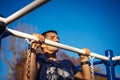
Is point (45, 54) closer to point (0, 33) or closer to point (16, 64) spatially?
point (0, 33)

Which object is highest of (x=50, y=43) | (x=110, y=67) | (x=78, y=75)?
(x=50, y=43)

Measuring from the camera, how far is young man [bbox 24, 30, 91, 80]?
8.48 feet

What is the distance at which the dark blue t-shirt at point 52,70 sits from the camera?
280 cm

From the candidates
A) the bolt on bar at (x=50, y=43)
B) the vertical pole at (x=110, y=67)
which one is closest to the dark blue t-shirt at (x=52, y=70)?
the bolt on bar at (x=50, y=43)

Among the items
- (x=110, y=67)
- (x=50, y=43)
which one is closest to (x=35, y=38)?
(x=50, y=43)

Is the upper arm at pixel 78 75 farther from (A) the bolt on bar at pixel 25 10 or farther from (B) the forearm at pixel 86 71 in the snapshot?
(A) the bolt on bar at pixel 25 10

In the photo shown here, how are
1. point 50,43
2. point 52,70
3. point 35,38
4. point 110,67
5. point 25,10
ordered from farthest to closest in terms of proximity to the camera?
point 110,67
point 52,70
point 50,43
point 35,38
point 25,10

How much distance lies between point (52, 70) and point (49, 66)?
8 cm

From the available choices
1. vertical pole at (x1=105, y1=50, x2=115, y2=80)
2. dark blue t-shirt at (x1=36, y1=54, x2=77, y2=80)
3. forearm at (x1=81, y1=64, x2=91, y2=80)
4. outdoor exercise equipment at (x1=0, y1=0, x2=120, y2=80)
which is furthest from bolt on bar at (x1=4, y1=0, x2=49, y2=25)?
vertical pole at (x1=105, y1=50, x2=115, y2=80)

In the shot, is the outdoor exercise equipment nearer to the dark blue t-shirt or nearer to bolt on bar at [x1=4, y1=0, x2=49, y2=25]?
bolt on bar at [x1=4, y1=0, x2=49, y2=25]

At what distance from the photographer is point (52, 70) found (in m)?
2.90

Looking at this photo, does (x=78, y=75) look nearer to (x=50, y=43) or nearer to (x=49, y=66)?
(x=49, y=66)

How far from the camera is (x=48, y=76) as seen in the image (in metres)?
2.80

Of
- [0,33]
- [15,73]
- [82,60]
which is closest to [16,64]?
[15,73]
